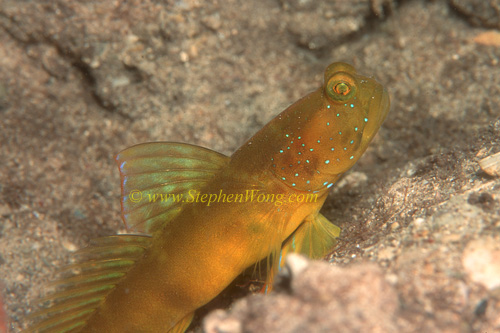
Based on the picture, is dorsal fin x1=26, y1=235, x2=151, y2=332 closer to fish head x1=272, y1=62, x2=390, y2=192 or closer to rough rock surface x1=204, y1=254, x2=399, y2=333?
fish head x1=272, y1=62, x2=390, y2=192

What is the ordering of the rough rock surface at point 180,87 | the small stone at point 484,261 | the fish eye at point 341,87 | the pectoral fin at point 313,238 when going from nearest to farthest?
the small stone at point 484,261 → the fish eye at point 341,87 → the pectoral fin at point 313,238 → the rough rock surface at point 180,87

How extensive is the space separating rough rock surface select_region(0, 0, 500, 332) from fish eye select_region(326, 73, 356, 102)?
2.71ft

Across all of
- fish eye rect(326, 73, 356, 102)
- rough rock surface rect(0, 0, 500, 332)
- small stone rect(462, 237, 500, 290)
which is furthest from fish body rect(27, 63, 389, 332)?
small stone rect(462, 237, 500, 290)

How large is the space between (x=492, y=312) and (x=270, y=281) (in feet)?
4.29

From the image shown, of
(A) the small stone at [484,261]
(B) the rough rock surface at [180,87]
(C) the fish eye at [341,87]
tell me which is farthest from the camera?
(B) the rough rock surface at [180,87]

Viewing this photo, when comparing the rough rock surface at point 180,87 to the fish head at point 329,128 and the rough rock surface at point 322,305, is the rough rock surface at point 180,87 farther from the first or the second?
the rough rock surface at point 322,305

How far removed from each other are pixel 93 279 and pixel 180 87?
1.86 metres

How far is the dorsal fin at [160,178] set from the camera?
2.45 meters

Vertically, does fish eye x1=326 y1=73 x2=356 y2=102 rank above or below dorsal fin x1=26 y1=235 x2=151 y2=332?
above

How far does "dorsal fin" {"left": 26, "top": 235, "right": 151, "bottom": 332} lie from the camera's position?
7.98 ft

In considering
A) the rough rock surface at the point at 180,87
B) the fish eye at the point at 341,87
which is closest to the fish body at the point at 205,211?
the fish eye at the point at 341,87

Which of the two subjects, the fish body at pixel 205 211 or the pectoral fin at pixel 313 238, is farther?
the pectoral fin at pixel 313 238

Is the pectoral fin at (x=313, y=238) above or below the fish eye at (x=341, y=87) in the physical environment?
below

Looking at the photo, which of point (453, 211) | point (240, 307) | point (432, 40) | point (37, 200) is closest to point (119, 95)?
point (37, 200)
